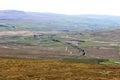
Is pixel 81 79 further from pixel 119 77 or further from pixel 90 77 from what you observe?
pixel 119 77

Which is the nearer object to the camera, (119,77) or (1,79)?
(1,79)

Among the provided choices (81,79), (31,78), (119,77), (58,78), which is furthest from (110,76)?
(31,78)

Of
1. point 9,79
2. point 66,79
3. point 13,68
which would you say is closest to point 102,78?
point 66,79

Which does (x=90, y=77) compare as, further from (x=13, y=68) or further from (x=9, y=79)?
(x=13, y=68)

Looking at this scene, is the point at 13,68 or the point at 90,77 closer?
the point at 90,77

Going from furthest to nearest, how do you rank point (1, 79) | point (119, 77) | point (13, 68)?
point (13, 68) → point (119, 77) → point (1, 79)

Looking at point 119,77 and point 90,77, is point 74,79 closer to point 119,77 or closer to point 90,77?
point 90,77

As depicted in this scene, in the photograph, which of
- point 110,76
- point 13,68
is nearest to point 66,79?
point 110,76

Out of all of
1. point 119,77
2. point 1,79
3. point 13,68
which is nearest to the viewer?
point 1,79
